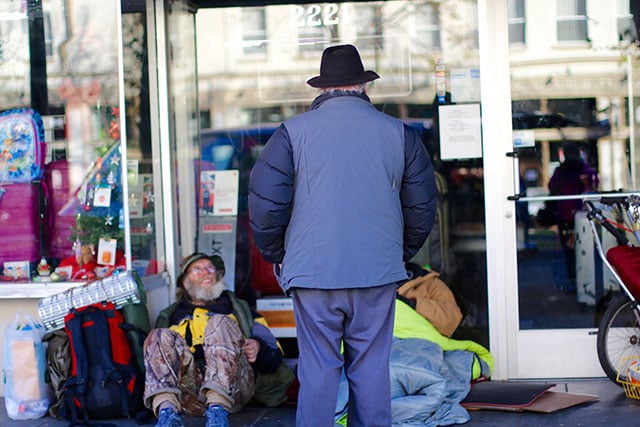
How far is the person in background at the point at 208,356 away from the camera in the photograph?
5.15m

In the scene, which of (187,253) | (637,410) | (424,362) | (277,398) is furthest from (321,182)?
(187,253)

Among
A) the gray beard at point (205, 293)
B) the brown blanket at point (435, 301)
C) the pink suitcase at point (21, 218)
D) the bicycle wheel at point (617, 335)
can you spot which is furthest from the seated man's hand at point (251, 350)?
the bicycle wheel at point (617, 335)

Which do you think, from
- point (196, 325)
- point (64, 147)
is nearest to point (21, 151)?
point (64, 147)

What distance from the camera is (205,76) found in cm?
722

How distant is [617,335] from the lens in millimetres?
5934

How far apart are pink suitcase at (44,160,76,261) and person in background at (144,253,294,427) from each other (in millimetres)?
846

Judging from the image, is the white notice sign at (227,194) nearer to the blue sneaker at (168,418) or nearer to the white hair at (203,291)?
the white hair at (203,291)

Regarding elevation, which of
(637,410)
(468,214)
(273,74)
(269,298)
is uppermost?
(273,74)

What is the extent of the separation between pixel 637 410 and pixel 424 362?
3.92 feet

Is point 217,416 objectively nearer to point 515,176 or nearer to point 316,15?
point 515,176

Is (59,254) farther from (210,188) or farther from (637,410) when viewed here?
(637,410)

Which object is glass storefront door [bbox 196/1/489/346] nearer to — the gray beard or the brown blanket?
the brown blanket

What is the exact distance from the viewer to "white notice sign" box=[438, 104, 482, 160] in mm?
6379

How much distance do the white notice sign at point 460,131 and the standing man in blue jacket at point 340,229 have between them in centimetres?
224
